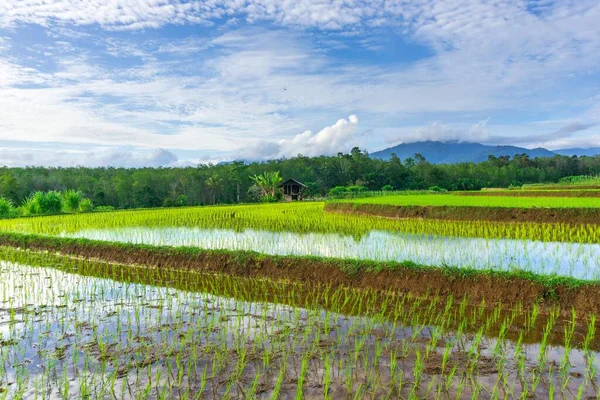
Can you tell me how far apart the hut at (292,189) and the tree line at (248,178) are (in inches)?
90.8

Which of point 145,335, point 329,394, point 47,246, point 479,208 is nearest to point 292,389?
point 329,394

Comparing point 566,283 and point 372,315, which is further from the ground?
point 566,283

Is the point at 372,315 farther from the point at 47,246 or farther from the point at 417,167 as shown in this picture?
the point at 417,167

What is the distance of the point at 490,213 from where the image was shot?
53.8 ft

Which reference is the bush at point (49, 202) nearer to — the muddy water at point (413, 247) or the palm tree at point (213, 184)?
the muddy water at point (413, 247)

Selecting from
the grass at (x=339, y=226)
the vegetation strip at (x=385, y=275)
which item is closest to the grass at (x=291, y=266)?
the vegetation strip at (x=385, y=275)

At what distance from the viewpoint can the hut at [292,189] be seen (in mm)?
40062

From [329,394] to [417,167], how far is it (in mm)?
60691

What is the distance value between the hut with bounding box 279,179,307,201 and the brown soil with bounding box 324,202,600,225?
19857mm

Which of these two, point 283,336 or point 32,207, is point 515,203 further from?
point 32,207

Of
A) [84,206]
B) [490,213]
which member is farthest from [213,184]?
[490,213]

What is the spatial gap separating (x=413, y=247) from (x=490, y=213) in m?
7.55

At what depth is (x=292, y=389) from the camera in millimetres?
3961

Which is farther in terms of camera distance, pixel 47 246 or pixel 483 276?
pixel 47 246
